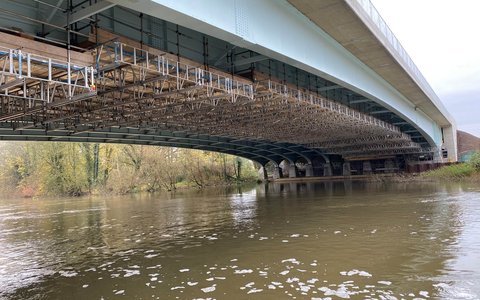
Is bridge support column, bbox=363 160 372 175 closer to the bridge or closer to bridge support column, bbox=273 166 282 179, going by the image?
bridge support column, bbox=273 166 282 179

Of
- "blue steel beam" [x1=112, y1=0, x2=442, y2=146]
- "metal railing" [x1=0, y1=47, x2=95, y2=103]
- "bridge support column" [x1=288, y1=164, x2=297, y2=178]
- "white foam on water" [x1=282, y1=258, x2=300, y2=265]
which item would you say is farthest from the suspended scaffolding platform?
"bridge support column" [x1=288, y1=164, x2=297, y2=178]

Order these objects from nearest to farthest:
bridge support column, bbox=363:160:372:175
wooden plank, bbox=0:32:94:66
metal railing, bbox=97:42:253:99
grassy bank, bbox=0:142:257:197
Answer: wooden plank, bbox=0:32:94:66, metal railing, bbox=97:42:253:99, grassy bank, bbox=0:142:257:197, bridge support column, bbox=363:160:372:175

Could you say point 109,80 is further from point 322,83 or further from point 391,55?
point 322,83

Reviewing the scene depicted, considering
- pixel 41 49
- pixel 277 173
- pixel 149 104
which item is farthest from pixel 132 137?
pixel 277 173

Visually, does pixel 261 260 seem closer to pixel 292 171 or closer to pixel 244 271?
pixel 244 271

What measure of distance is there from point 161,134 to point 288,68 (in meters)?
19.2

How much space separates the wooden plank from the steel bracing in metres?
0.16

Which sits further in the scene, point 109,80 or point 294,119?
point 294,119

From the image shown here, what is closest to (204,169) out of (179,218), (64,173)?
(64,173)

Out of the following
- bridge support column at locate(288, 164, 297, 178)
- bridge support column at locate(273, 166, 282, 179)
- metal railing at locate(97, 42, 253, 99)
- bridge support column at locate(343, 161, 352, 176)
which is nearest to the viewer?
metal railing at locate(97, 42, 253, 99)

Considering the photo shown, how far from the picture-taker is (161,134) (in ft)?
130

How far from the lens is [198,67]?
55.0ft

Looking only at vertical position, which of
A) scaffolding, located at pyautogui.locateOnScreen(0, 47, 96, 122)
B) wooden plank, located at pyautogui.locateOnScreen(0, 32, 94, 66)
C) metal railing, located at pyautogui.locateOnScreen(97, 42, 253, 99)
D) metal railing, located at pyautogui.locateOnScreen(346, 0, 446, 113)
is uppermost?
metal railing, located at pyautogui.locateOnScreen(346, 0, 446, 113)

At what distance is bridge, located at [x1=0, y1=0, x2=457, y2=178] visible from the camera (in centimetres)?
A: 1123
